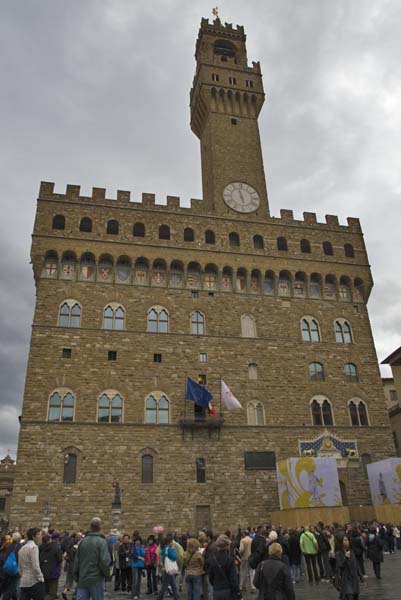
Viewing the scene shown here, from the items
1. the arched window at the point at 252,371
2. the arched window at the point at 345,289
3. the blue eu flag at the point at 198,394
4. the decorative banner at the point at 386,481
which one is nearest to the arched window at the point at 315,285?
the arched window at the point at 345,289

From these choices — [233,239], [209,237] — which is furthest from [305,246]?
[209,237]

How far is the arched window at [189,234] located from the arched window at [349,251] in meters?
11.3

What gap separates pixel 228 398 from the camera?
90.3 feet

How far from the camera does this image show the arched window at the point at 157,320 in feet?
99.7

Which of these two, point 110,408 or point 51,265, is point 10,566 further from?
point 51,265

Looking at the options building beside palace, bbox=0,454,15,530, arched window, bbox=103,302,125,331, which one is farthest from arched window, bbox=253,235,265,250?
building beside palace, bbox=0,454,15,530

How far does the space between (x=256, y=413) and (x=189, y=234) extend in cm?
Result: 1244

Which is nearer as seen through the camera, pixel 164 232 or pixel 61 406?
pixel 61 406

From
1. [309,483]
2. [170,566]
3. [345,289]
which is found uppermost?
[345,289]

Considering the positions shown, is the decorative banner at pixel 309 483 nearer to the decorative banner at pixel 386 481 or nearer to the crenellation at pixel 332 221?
the decorative banner at pixel 386 481

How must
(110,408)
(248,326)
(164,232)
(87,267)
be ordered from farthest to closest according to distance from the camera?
(164,232), (248,326), (87,267), (110,408)

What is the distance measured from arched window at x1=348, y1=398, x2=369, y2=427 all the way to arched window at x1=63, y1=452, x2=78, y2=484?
16.6 metres

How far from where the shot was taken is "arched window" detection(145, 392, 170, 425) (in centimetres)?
2798

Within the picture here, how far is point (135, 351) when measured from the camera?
96.1 feet
